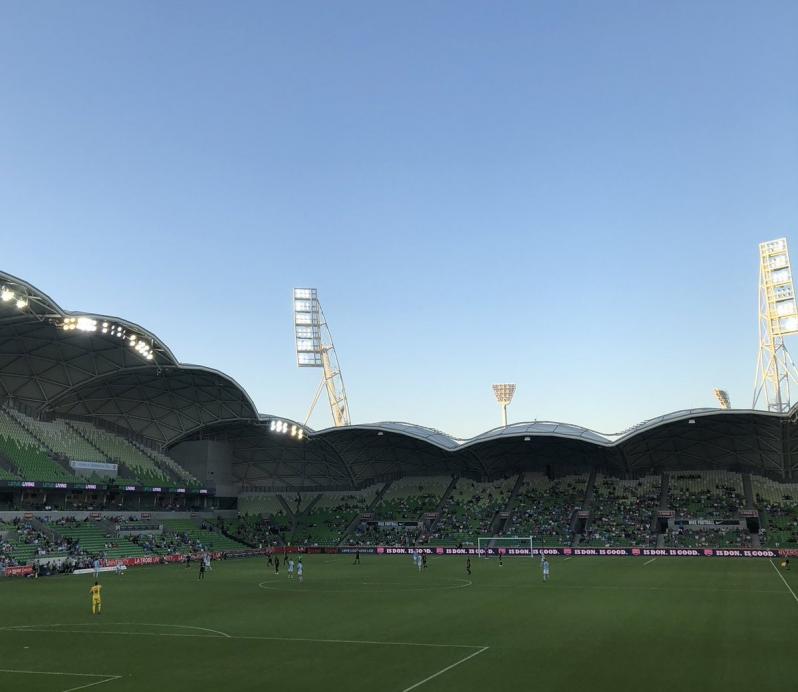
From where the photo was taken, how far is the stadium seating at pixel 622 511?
8500 centimetres

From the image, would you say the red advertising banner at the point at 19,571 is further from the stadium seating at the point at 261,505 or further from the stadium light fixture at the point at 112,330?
the stadium seating at the point at 261,505

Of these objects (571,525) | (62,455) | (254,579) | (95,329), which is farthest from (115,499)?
(571,525)

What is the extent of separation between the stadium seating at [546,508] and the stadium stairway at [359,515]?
19.8 m

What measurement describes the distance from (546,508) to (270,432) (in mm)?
37289

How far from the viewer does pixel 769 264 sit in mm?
90000

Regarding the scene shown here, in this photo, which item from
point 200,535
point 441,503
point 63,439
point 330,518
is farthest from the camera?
point 330,518

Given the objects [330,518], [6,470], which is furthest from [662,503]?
[6,470]

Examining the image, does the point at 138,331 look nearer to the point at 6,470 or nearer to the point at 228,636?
the point at 6,470

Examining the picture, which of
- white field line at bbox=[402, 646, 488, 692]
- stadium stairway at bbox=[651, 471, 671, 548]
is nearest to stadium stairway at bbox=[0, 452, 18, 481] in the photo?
white field line at bbox=[402, 646, 488, 692]

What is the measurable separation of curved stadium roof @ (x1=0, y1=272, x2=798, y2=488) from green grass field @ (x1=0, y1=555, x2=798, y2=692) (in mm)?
28908

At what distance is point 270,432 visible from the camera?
101 meters

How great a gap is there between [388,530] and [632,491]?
31923mm

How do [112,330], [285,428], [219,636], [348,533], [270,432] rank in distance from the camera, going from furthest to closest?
1. [270,432]
2. [348,533]
3. [285,428]
4. [112,330]
5. [219,636]

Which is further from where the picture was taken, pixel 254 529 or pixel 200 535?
pixel 254 529
